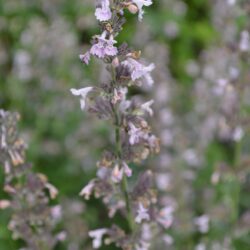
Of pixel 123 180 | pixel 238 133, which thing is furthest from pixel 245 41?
pixel 123 180

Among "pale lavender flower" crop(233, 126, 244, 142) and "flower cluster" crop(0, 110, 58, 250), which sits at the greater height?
"pale lavender flower" crop(233, 126, 244, 142)

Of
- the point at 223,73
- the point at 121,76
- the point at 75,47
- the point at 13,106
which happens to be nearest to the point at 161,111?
the point at 223,73

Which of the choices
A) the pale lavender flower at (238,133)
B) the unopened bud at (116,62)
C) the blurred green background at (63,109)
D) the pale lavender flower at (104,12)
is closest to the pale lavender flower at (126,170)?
the unopened bud at (116,62)

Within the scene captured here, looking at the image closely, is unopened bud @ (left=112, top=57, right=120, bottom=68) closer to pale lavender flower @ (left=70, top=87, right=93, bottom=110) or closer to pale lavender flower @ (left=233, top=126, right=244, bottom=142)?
pale lavender flower @ (left=70, top=87, right=93, bottom=110)

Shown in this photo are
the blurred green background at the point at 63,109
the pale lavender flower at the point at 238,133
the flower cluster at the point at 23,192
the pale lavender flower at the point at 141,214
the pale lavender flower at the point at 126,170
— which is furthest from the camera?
the blurred green background at the point at 63,109

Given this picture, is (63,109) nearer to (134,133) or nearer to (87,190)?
(87,190)

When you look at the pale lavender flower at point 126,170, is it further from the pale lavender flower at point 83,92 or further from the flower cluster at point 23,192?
the flower cluster at point 23,192

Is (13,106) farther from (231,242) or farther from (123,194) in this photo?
(123,194)

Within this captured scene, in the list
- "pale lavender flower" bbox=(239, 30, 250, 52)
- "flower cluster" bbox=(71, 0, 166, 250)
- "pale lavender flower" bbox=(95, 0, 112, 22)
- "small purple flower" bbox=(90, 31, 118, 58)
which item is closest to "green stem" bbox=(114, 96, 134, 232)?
"flower cluster" bbox=(71, 0, 166, 250)
